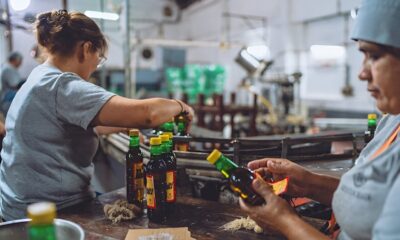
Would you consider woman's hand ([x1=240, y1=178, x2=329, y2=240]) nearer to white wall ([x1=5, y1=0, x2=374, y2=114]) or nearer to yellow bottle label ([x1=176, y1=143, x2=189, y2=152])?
yellow bottle label ([x1=176, y1=143, x2=189, y2=152])

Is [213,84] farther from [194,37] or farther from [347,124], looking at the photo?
[347,124]

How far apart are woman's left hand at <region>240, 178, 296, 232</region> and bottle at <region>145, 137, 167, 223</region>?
0.40m

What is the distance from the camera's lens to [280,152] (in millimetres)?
1780

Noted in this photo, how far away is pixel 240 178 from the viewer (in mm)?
1162

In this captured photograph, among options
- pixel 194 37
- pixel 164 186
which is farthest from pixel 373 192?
pixel 194 37

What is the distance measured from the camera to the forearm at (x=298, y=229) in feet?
3.35

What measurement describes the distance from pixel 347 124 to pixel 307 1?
16.1ft

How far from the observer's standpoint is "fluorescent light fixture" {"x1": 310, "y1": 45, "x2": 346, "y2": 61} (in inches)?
348

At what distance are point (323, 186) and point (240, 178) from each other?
0.39m

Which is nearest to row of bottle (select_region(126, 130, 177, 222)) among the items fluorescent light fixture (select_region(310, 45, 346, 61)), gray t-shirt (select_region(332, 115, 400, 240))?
gray t-shirt (select_region(332, 115, 400, 240))

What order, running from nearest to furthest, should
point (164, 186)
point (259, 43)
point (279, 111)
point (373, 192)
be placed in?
1. point (373, 192)
2. point (164, 186)
3. point (279, 111)
4. point (259, 43)

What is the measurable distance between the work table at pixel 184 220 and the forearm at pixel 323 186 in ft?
0.40

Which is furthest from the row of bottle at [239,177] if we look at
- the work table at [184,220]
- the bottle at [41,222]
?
the bottle at [41,222]

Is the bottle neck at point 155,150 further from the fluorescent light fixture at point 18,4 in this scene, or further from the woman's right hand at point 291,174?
the fluorescent light fixture at point 18,4
